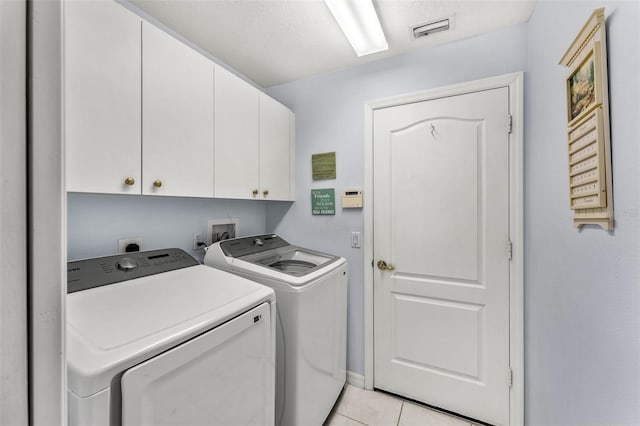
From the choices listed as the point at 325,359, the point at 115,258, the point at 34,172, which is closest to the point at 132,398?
the point at 34,172

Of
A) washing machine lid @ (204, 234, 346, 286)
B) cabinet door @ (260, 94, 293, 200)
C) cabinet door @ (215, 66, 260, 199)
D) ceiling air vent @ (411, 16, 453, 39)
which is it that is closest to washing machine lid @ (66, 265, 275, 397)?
washing machine lid @ (204, 234, 346, 286)

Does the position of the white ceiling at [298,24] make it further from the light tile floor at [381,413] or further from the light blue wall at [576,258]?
the light tile floor at [381,413]

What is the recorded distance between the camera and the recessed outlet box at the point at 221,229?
1916 mm

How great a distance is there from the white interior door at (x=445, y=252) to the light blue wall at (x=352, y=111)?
0.15 meters

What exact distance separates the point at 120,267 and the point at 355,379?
5.90 ft

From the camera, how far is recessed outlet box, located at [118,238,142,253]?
55.3 inches

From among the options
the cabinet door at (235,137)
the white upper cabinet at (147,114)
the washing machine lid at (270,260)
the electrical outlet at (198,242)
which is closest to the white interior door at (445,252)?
the washing machine lid at (270,260)

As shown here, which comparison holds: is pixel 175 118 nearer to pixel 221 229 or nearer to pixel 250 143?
pixel 250 143

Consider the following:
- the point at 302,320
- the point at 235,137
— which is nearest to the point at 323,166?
Result: the point at 235,137

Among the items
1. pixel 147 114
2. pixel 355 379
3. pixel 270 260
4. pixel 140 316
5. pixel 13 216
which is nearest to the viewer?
pixel 13 216

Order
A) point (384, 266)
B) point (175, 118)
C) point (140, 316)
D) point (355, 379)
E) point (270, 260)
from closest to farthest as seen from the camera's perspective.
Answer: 1. point (140, 316)
2. point (175, 118)
3. point (270, 260)
4. point (384, 266)
5. point (355, 379)

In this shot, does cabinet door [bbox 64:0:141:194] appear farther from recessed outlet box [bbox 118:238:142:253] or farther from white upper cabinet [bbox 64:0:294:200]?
recessed outlet box [bbox 118:238:142:253]

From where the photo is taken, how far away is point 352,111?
2084 millimetres

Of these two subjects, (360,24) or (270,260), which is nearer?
(360,24)
